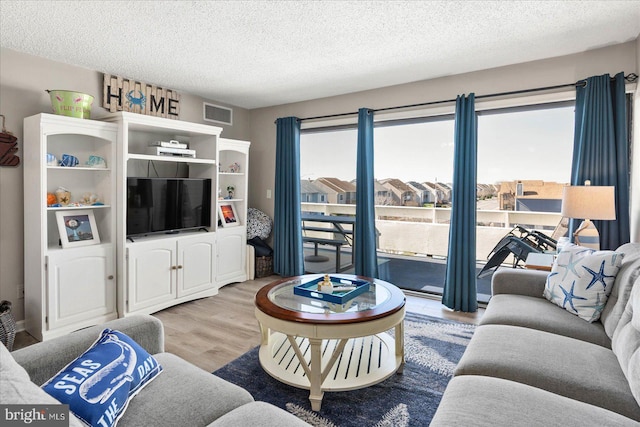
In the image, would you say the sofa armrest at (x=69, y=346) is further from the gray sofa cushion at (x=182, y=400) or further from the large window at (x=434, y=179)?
the large window at (x=434, y=179)

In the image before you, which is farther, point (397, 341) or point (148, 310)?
point (148, 310)

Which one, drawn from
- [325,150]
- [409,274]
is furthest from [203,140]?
[409,274]

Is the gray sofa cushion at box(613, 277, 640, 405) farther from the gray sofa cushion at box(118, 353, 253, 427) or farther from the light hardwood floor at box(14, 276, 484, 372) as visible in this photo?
the light hardwood floor at box(14, 276, 484, 372)

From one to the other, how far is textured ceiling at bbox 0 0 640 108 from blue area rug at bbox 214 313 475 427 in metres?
2.36

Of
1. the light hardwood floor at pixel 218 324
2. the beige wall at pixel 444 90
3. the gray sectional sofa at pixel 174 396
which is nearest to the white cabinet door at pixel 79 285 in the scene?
the light hardwood floor at pixel 218 324

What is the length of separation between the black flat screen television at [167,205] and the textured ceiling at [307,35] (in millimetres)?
1120

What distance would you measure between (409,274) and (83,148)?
3694 mm

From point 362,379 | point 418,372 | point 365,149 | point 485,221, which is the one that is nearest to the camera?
point 362,379

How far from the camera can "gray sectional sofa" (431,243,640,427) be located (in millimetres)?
1274

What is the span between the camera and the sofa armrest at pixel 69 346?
4.60 feet

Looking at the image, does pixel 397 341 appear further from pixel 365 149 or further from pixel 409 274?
pixel 365 149

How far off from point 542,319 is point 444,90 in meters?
2.56

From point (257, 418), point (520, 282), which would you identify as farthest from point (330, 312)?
point (520, 282)

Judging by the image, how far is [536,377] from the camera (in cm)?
155
